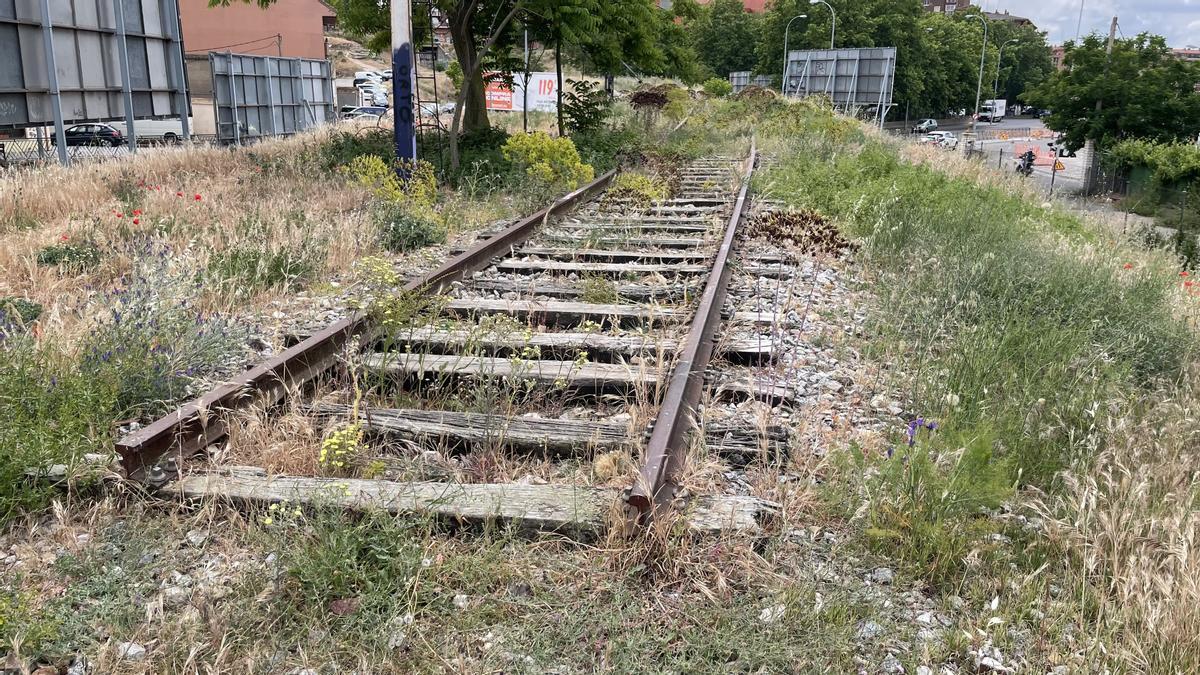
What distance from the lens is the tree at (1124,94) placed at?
43125 mm

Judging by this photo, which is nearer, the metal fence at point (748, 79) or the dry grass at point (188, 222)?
the dry grass at point (188, 222)

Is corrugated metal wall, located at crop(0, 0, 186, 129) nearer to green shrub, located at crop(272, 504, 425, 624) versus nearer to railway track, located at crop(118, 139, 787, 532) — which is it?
railway track, located at crop(118, 139, 787, 532)

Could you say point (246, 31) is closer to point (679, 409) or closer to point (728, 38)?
point (728, 38)

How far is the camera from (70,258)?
257 inches

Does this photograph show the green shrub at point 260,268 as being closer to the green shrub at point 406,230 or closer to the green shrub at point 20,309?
the green shrub at point 20,309

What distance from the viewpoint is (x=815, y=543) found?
3.05m

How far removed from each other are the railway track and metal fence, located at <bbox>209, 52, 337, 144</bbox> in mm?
22462

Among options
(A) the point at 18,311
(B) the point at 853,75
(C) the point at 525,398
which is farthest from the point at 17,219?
(B) the point at 853,75

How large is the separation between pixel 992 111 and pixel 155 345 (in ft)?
382

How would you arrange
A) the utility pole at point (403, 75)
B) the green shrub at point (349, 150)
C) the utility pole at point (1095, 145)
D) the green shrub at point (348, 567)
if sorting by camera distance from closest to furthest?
the green shrub at point (348, 567)
the utility pole at point (403, 75)
the green shrub at point (349, 150)
the utility pole at point (1095, 145)

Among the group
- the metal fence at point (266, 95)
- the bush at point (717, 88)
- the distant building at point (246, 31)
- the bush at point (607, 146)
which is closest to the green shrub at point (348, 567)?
the bush at point (607, 146)

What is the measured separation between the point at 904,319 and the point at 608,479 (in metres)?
2.77

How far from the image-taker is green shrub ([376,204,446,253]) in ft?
26.3

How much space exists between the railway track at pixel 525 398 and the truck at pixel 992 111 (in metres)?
110
